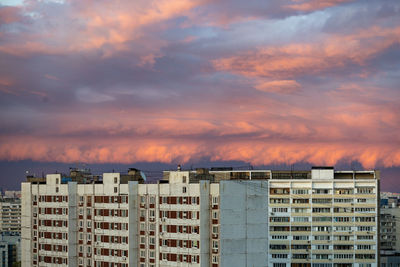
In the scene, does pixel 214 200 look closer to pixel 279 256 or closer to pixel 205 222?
pixel 205 222

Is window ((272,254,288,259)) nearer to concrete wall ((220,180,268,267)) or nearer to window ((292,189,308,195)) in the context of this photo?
window ((292,189,308,195))

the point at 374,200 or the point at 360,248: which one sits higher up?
the point at 374,200

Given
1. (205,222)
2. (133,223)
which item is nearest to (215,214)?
(205,222)

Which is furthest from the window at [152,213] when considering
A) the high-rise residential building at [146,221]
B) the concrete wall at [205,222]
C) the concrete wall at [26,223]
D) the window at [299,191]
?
the window at [299,191]

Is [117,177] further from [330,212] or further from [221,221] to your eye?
[330,212]

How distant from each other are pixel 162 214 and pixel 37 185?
86.6ft

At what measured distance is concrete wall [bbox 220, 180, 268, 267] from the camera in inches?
3314

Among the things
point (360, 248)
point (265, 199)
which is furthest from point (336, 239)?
point (265, 199)

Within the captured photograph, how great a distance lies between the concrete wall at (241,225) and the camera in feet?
276

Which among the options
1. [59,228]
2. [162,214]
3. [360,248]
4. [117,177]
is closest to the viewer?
[162,214]

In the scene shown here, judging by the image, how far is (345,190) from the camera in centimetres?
16725

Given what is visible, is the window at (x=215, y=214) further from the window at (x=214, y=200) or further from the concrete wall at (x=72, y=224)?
Result: the concrete wall at (x=72, y=224)

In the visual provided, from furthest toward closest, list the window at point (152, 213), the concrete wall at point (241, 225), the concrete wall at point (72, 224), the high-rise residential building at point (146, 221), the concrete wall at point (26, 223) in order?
the concrete wall at point (26, 223), the concrete wall at point (72, 224), the window at point (152, 213), the high-rise residential building at point (146, 221), the concrete wall at point (241, 225)

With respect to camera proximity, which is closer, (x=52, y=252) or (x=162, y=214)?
(x=162, y=214)
